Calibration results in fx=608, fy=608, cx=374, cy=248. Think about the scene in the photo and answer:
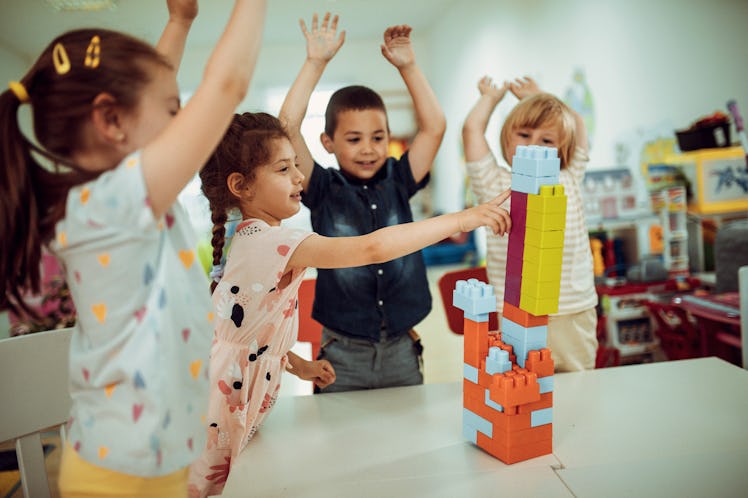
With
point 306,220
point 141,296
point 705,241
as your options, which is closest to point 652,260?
point 705,241

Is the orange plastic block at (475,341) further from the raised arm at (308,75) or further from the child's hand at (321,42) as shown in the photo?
the child's hand at (321,42)

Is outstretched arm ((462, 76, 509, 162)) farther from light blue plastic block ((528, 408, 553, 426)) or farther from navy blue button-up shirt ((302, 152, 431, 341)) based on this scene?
light blue plastic block ((528, 408, 553, 426))

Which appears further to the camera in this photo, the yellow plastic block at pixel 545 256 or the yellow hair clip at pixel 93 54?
the yellow plastic block at pixel 545 256

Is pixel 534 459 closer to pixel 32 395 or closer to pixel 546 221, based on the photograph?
pixel 546 221

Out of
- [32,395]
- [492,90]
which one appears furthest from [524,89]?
[32,395]

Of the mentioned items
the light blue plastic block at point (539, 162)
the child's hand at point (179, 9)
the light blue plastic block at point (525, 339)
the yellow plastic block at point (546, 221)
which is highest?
the child's hand at point (179, 9)

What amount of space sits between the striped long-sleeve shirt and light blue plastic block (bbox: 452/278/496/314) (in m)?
0.46

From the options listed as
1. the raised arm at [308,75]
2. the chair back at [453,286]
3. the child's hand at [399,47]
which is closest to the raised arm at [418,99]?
the child's hand at [399,47]

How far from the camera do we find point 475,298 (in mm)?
1063

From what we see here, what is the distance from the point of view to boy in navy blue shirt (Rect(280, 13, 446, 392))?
1445 millimetres

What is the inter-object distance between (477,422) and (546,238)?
1.12ft

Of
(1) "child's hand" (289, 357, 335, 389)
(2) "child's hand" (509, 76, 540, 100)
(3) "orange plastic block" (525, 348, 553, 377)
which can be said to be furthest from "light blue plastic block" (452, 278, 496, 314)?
(2) "child's hand" (509, 76, 540, 100)

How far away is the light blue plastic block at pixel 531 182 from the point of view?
0.99 meters

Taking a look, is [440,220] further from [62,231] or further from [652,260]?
[652,260]
